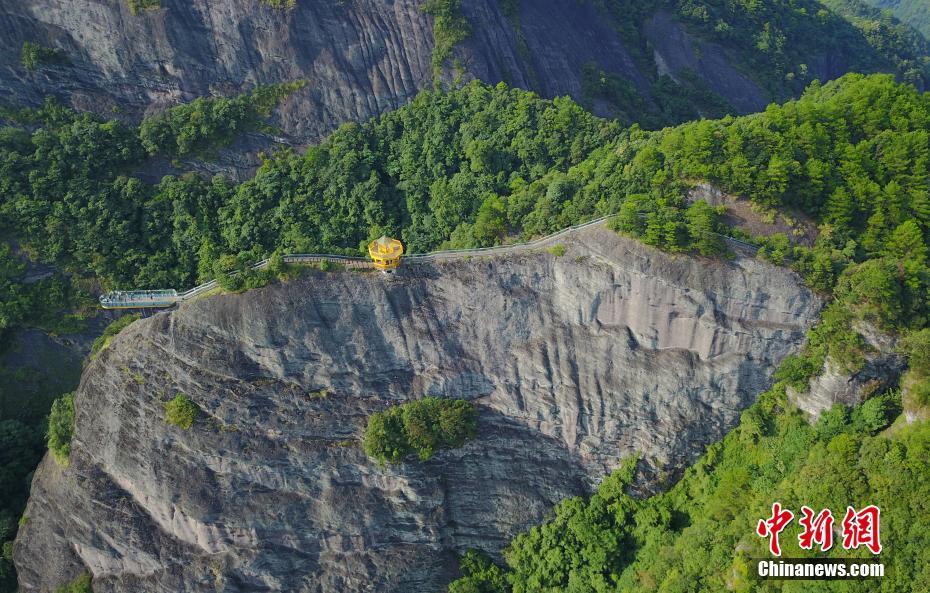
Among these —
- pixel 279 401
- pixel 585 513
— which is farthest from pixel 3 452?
pixel 585 513

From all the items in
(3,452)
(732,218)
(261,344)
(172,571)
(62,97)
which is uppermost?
(62,97)

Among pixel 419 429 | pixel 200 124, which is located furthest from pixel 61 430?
pixel 200 124

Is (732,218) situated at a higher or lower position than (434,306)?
higher

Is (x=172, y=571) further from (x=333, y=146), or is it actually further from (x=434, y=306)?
(x=333, y=146)

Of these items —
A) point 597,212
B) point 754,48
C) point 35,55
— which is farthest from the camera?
point 754,48

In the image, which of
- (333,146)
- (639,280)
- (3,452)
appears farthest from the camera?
(333,146)

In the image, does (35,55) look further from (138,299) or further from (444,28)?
(444,28)
